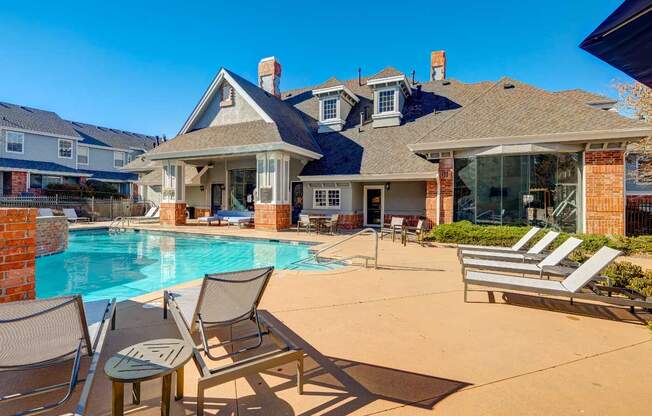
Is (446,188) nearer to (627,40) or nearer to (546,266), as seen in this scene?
(546,266)

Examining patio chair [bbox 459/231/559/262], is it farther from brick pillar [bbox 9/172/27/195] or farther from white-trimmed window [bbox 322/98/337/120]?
brick pillar [bbox 9/172/27/195]

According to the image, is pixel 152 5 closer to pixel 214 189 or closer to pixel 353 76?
pixel 214 189

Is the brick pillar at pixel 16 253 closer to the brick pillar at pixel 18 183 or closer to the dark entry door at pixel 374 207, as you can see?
the dark entry door at pixel 374 207

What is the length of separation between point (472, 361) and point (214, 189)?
22.6 m

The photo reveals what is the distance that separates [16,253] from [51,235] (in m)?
10.5

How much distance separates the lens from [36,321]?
93.7 inches

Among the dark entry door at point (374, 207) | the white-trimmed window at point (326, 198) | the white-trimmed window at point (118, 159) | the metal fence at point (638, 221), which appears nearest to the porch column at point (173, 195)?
the white-trimmed window at point (326, 198)

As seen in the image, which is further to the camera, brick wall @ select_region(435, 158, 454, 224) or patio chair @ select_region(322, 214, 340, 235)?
patio chair @ select_region(322, 214, 340, 235)

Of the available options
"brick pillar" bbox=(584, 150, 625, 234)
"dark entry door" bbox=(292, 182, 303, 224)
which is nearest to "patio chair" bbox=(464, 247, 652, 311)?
"brick pillar" bbox=(584, 150, 625, 234)

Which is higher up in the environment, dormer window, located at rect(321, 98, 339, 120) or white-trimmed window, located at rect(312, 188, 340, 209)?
dormer window, located at rect(321, 98, 339, 120)

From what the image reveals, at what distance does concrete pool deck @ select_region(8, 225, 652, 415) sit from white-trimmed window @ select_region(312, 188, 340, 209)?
503 inches

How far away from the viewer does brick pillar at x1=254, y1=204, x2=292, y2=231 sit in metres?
17.0

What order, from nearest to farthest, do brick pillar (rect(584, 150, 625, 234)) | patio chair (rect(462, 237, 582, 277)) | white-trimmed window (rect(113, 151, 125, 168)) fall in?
patio chair (rect(462, 237, 582, 277)) < brick pillar (rect(584, 150, 625, 234)) < white-trimmed window (rect(113, 151, 125, 168))

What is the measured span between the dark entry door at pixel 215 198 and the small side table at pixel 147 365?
21.9 meters
